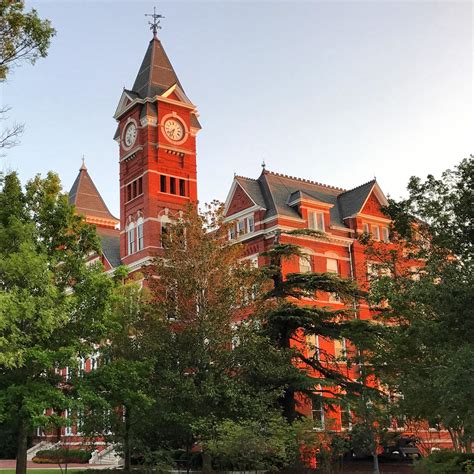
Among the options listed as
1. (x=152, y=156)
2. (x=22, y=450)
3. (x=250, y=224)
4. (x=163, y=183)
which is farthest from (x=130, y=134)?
(x=22, y=450)

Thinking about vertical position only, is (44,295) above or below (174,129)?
below

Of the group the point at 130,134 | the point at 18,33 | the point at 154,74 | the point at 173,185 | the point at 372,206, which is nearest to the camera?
the point at 18,33

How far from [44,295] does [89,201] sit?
185 ft

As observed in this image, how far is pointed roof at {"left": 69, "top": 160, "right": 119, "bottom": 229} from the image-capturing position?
7462 cm

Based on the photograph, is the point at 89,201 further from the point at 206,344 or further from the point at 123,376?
the point at 123,376

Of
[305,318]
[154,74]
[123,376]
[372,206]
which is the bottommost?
[123,376]

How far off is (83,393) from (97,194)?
57.4 m

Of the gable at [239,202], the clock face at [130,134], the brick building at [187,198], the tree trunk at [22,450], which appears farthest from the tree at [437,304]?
the clock face at [130,134]

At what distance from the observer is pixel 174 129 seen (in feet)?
184

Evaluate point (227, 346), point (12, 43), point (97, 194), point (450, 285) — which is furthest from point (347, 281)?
point (97, 194)

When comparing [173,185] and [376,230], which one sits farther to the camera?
[173,185]

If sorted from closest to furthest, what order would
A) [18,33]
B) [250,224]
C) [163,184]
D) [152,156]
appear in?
[18,33]
[250,224]
[152,156]
[163,184]

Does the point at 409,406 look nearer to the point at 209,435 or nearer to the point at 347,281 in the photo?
the point at 209,435

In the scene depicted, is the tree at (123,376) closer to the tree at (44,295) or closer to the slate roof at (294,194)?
the tree at (44,295)
